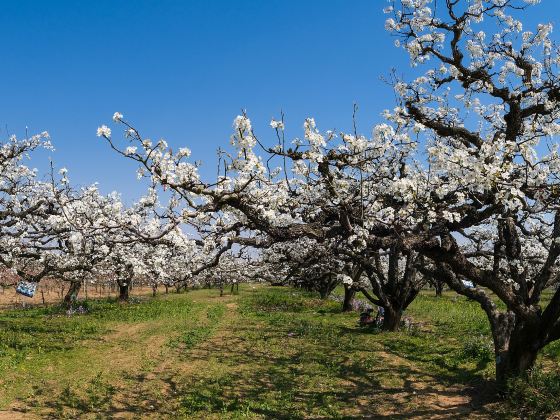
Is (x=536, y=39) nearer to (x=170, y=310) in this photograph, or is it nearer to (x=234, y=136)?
(x=234, y=136)

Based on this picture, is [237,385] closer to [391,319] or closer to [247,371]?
[247,371]

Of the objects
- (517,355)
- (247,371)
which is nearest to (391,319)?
(247,371)

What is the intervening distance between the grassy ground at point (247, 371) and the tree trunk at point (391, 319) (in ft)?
2.77

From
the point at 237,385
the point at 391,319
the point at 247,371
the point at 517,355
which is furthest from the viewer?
the point at 391,319

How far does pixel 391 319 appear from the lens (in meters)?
23.0

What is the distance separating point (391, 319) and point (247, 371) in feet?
33.0

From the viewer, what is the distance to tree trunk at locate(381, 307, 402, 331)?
902 inches

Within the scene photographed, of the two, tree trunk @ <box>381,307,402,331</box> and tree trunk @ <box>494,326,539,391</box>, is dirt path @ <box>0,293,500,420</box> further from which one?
tree trunk @ <box>381,307,402,331</box>

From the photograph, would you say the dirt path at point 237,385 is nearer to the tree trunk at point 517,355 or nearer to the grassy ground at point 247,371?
the grassy ground at point 247,371

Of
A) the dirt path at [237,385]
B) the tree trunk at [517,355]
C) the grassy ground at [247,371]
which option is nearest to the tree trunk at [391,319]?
the grassy ground at [247,371]

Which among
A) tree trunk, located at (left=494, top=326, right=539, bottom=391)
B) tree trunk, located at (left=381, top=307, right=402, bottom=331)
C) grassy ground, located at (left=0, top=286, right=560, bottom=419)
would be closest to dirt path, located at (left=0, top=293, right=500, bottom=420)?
grassy ground, located at (left=0, top=286, right=560, bottom=419)

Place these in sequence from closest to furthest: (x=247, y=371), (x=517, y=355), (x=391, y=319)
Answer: (x=517, y=355) → (x=247, y=371) → (x=391, y=319)

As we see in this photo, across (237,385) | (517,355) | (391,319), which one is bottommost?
(237,385)

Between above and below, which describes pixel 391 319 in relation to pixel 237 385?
above
